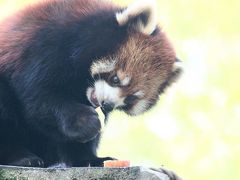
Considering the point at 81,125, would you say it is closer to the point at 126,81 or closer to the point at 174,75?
the point at 126,81

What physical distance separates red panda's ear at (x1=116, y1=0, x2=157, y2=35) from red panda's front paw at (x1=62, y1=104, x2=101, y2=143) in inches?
23.2

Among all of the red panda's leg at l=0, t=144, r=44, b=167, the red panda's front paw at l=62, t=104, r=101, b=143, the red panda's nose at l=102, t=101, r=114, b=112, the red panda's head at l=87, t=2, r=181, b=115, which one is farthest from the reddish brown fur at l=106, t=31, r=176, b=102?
the red panda's leg at l=0, t=144, r=44, b=167

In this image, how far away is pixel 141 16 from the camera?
3.82 meters

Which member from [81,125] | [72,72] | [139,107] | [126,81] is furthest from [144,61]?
[81,125]

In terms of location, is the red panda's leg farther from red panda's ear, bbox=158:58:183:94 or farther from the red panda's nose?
red panda's ear, bbox=158:58:183:94

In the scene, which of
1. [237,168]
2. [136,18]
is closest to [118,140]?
[237,168]

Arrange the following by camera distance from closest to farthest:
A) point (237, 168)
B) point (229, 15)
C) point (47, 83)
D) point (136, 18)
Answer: point (47, 83), point (136, 18), point (237, 168), point (229, 15)

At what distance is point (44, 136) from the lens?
12.0 feet

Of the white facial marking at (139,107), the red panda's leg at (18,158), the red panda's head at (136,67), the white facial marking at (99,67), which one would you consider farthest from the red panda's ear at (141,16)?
the red panda's leg at (18,158)

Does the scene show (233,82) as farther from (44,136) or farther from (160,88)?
(44,136)

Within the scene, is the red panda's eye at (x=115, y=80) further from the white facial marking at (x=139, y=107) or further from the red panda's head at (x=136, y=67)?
the white facial marking at (x=139, y=107)

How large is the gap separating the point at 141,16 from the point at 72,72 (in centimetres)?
52

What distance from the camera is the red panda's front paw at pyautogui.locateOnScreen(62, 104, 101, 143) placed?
3.46 m

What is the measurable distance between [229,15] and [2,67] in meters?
2.62
